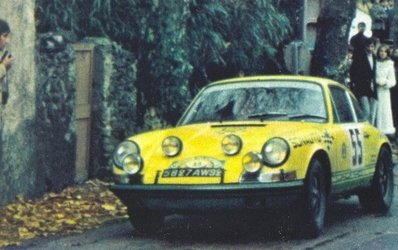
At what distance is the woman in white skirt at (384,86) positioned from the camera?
71.7 feet

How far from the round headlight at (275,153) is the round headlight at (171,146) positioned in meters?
0.80

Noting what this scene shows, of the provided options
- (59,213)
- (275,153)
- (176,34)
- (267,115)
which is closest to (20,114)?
(59,213)

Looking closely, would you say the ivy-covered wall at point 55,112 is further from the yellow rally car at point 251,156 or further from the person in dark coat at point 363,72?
the person in dark coat at point 363,72

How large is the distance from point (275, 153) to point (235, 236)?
1.11 m

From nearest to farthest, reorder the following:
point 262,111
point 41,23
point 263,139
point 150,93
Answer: point 263,139, point 262,111, point 41,23, point 150,93

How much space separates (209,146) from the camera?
1085cm

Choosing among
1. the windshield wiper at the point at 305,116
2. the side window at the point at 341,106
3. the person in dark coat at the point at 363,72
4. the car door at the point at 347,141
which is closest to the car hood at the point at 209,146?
the windshield wiper at the point at 305,116

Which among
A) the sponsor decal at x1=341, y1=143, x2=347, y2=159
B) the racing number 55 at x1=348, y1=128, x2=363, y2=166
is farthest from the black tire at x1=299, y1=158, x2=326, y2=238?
the racing number 55 at x1=348, y1=128, x2=363, y2=166

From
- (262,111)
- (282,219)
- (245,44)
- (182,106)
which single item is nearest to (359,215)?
(282,219)

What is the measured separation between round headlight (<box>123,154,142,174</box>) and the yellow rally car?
0.01 metres

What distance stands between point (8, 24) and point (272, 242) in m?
4.38

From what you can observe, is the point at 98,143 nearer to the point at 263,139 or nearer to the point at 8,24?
the point at 8,24

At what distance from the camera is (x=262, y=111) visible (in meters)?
11.9

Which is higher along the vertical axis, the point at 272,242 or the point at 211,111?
the point at 211,111
